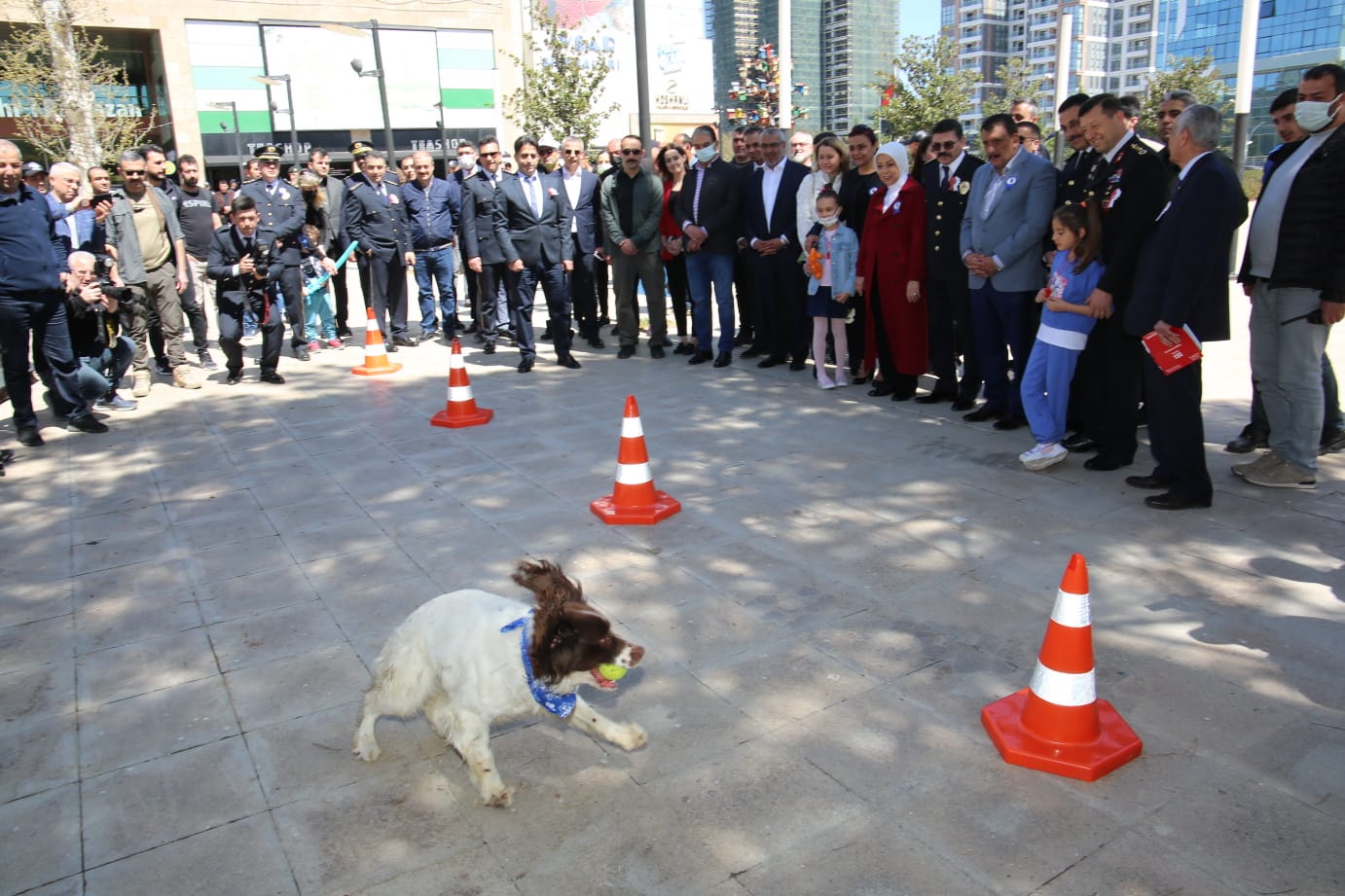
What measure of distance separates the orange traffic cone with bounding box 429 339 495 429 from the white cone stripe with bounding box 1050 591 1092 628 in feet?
18.5

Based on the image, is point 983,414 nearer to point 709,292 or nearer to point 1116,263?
point 1116,263

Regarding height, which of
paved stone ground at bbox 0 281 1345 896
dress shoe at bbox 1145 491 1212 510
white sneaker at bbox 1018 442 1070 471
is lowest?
paved stone ground at bbox 0 281 1345 896

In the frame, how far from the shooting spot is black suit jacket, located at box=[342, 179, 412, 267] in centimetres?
1138

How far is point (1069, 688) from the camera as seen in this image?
324cm

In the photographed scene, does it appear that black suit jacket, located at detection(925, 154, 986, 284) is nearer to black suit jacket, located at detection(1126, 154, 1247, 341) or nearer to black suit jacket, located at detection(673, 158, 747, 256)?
black suit jacket, located at detection(1126, 154, 1247, 341)

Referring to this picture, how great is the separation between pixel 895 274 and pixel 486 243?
4.92m

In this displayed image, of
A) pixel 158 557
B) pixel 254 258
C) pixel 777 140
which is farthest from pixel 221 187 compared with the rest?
pixel 158 557

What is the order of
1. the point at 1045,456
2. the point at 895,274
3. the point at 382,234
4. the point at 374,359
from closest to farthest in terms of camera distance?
the point at 1045,456 < the point at 895,274 < the point at 374,359 < the point at 382,234

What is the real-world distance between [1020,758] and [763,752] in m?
0.88

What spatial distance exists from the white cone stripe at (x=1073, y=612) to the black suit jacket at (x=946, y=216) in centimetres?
491

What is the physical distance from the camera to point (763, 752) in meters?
3.40

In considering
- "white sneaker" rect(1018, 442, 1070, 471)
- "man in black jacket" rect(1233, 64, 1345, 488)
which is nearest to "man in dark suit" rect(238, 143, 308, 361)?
"white sneaker" rect(1018, 442, 1070, 471)

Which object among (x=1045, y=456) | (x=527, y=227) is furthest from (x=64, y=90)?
(x=1045, y=456)

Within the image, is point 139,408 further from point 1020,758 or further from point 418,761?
point 1020,758
